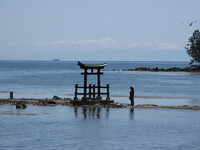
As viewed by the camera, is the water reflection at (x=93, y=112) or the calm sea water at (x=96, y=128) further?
the water reflection at (x=93, y=112)

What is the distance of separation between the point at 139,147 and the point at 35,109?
1798cm

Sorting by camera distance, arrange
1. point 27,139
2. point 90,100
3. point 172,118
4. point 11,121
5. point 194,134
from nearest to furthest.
Result: point 27,139, point 194,134, point 11,121, point 172,118, point 90,100

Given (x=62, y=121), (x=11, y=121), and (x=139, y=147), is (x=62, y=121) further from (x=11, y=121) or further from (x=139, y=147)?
(x=139, y=147)

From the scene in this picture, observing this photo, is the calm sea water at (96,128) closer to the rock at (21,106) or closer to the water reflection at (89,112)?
the water reflection at (89,112)

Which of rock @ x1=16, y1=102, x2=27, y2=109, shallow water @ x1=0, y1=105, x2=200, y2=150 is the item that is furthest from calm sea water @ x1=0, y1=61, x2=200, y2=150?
rock @ x1=16, y1=102, x2=27, y2=109

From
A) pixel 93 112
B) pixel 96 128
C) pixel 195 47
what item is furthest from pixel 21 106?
pixel 195 47

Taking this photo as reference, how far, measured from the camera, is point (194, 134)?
103ft

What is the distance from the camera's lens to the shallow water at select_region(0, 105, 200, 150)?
27702mm

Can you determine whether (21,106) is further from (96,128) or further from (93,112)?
(96,128)

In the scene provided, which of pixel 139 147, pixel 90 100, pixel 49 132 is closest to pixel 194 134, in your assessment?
pixel 139 147

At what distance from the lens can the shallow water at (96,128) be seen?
27.7 metres

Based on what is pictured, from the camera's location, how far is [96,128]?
33531 mm

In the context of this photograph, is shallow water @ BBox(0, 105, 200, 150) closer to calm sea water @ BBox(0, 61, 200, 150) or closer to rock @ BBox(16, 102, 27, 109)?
calm sea water @ BBox(0, 61, 200, 150)

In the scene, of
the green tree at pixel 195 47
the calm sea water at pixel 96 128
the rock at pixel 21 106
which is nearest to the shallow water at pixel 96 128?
the calm sea water at pixel 96 128
